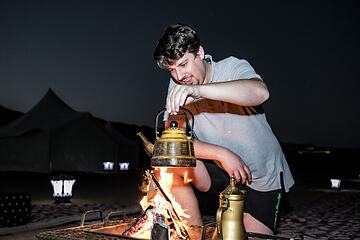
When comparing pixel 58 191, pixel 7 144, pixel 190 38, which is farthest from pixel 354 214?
pixel 7 144

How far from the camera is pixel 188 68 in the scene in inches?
109

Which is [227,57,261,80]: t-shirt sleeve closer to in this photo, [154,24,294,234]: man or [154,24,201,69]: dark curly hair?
[154,24,294,234]: man

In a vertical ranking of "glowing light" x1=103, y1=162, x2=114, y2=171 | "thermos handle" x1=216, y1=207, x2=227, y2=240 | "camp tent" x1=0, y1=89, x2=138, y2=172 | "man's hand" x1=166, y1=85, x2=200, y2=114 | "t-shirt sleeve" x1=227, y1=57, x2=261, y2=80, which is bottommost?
"thermos handle" x1=216, y1=207, x2=227, y2=240

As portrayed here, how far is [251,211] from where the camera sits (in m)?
3.29

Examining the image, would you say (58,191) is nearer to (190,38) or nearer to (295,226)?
(295,226)

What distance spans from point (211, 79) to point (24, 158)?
15500 millimetres

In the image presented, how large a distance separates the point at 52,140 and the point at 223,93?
1563 centimetres

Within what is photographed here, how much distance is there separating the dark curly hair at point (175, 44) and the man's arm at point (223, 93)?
46 cm

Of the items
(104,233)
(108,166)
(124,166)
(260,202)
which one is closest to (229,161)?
(260,202)

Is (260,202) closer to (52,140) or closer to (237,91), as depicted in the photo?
(237,91)

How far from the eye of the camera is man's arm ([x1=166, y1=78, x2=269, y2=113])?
2.16 metres

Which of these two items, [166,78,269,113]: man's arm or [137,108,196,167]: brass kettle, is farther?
[137,108,196,167]: brass kettle

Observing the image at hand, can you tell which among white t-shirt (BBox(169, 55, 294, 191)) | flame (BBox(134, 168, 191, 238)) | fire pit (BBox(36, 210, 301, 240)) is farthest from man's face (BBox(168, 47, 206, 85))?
fire pit (BBox(36, 210, 301, 240))

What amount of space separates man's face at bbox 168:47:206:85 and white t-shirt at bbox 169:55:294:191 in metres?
0.42
